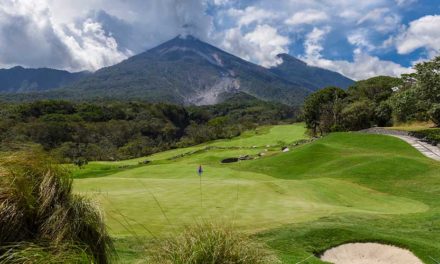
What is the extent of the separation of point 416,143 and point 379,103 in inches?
1126

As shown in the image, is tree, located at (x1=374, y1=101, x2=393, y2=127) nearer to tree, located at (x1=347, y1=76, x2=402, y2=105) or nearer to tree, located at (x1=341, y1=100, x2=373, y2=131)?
tree, located at (x1=341, y1=100, x2=373, y2=131)

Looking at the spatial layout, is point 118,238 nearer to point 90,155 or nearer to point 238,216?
point 238,216

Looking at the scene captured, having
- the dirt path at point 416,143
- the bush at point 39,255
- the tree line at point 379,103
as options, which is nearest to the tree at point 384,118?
the tree line at point 379,103

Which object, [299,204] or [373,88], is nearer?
[299,204]

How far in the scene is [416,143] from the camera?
4200 cm

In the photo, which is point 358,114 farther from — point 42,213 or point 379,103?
point 42,213

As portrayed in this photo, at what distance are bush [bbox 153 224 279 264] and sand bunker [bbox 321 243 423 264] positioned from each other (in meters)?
7.28

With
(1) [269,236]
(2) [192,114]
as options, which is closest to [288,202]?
(1) [269,236]

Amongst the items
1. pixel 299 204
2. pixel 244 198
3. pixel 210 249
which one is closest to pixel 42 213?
pixel 210 249

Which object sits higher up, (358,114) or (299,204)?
(358,114)


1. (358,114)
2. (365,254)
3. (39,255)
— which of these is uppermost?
(358,114)

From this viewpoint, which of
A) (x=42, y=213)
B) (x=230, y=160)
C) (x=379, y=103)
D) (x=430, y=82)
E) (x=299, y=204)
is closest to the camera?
(x=42, y=213)

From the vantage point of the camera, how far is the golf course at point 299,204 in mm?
12039

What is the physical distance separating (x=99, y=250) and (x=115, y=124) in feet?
401
